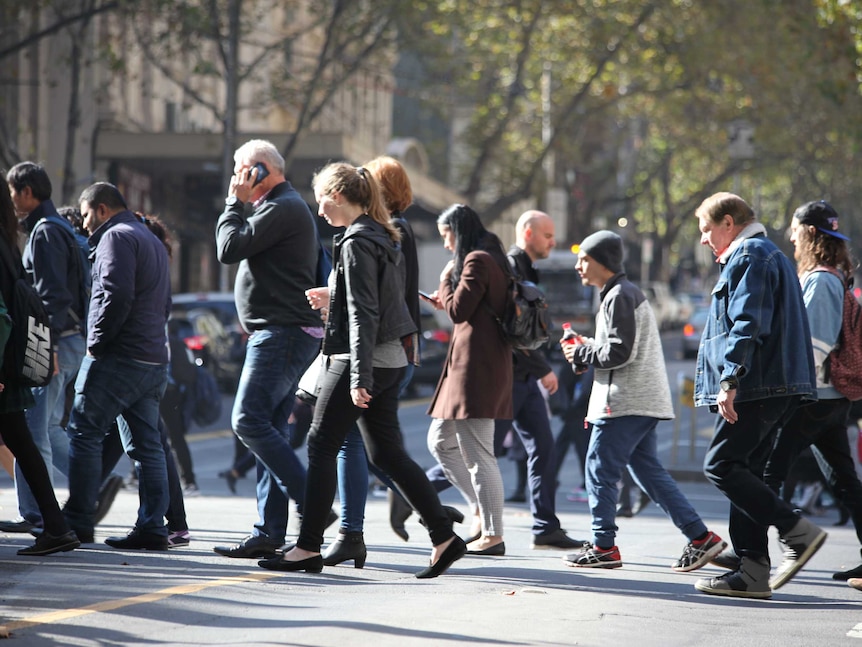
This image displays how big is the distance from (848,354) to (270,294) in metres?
2.73

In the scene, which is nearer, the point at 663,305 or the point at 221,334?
the point at 221,334

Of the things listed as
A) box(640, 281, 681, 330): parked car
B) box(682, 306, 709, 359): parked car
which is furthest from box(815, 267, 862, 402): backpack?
box(640, 281, 681, 330): parked car

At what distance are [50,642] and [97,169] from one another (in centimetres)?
2555

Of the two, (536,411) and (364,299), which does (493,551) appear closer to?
(536,411)

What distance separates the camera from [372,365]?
6.41 metres

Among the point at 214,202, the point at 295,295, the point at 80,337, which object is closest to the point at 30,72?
the point at 214,202

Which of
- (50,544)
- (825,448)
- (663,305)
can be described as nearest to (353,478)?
(50,544)

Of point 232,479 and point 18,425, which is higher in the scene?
point 18,425

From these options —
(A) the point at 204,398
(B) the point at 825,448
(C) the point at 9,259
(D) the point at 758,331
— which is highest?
(C) the point at 9,259

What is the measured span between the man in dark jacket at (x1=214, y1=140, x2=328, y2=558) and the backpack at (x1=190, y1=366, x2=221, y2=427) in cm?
601

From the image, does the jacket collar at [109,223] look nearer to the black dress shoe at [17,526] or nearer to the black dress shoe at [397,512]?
the black dress shoe at [17,526]

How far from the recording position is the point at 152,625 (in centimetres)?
545

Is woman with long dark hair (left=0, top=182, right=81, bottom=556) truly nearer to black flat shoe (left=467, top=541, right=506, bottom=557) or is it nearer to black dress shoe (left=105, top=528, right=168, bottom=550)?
black dress shoe (left=105, top=528, right=168, bottom=550)

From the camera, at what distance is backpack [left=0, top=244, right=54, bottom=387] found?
6.86m
